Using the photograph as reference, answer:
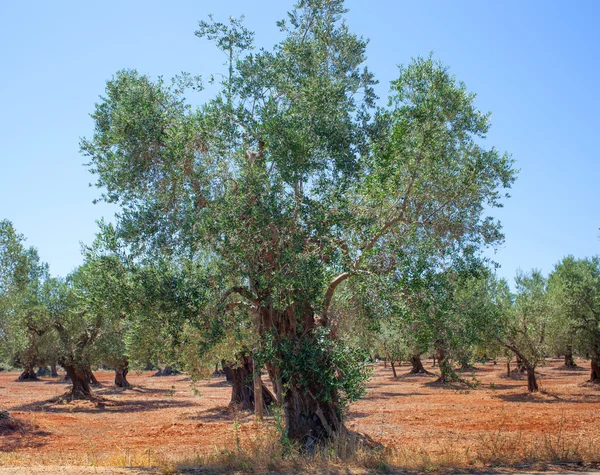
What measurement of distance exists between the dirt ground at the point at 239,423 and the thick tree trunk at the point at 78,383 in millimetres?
1207

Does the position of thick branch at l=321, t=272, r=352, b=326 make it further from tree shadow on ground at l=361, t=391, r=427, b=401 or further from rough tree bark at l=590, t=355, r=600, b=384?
rough tree bark at l=590, t=355, r=600, b=384

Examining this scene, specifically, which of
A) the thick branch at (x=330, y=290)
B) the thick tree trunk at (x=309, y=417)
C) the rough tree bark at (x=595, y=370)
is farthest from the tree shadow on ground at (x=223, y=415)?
the rough tree bark at (x=595, y=370)

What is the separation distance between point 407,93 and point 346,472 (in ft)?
28.8

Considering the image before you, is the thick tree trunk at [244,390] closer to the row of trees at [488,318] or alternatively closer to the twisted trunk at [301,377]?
the row of trees at [488,318]

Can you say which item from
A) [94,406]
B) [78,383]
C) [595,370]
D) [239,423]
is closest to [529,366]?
[595,370]

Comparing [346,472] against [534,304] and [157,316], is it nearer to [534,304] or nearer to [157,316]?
[157,316]

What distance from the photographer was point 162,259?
13.2 metres

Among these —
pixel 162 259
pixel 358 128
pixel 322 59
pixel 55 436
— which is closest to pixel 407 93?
pixel 358 128

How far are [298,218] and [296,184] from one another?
0.80 m

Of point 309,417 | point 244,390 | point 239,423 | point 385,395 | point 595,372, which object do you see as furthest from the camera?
point 595,372

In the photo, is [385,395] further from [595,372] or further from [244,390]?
[595,372]

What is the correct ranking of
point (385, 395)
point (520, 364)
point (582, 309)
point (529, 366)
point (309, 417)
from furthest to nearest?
point (520, 364), point (385, 395), point (582, 309), point (529, 366), point (309, 417)

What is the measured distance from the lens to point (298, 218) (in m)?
13.1

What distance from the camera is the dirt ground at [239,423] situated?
16.9 metres
